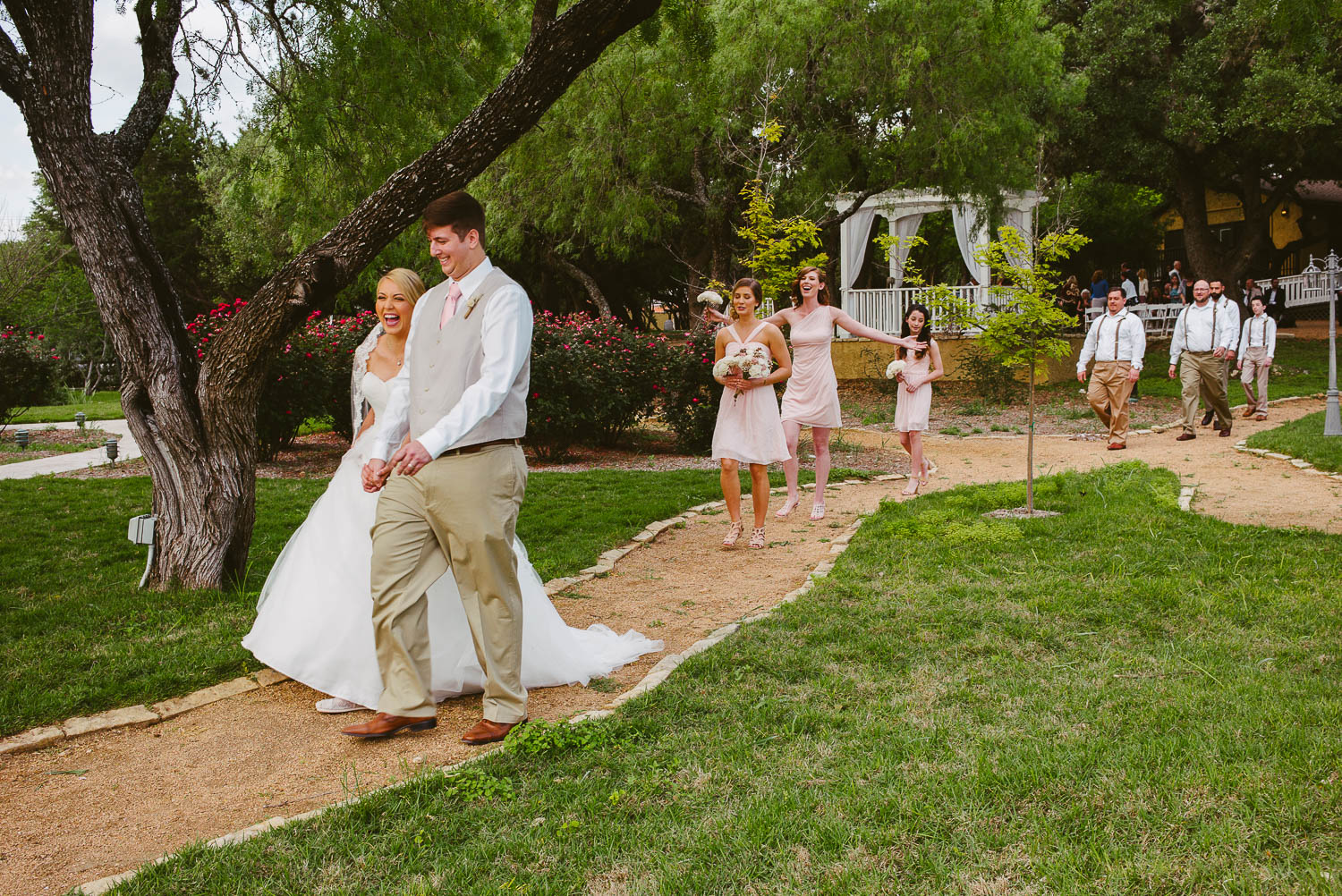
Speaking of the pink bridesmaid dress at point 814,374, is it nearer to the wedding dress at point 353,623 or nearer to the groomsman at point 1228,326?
the wedding dress at point 353,623

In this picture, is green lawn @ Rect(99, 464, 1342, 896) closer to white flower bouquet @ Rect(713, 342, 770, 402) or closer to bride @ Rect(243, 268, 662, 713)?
bride @ Rect(243, 268, 662, 713)

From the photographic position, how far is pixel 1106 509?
8.31 m

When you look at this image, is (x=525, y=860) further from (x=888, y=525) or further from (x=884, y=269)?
(x=884, y=269)

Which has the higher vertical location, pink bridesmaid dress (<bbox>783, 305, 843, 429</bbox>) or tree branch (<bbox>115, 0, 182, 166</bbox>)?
tree branch (<bbox>115, 0, 182, 166</bbox>)

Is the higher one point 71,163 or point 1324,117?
point 1324,117

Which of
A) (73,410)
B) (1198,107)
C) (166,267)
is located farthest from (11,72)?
(1198,107)

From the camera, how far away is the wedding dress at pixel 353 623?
4734mm

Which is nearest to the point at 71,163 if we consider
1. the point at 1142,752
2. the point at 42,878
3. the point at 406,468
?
the point at 406,468

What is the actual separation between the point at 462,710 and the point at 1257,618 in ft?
13.3

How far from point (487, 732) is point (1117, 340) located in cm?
1077

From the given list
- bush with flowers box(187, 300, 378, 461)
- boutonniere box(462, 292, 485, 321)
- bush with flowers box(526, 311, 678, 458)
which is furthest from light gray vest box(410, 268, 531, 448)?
bush with flowers box(187, 300, 378, 461)

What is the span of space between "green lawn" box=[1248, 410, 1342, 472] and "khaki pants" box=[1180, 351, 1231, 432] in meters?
0.58

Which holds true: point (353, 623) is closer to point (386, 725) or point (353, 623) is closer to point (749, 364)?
point (386, 725)

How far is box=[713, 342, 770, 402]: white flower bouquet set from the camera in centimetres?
803
